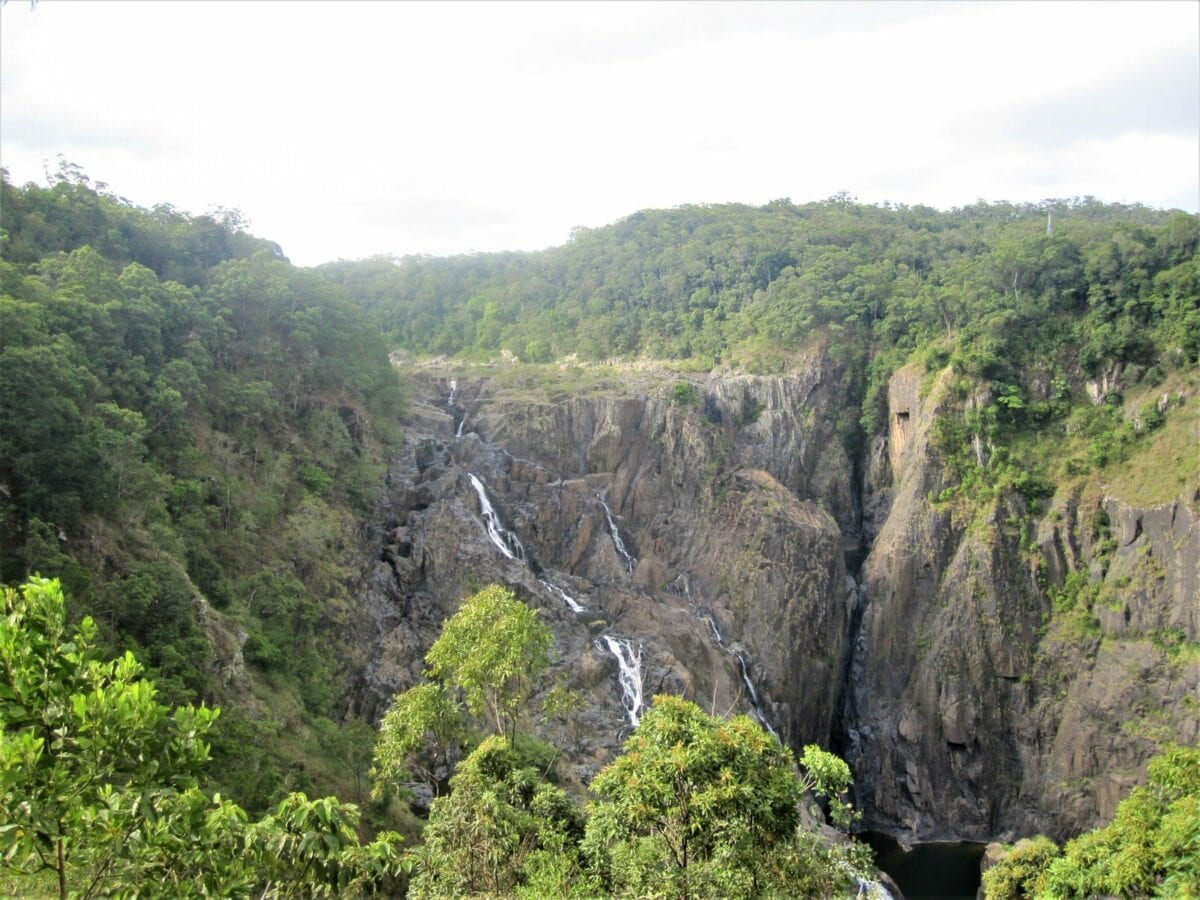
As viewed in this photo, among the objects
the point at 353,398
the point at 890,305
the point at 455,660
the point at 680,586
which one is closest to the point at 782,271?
the point at 890,305

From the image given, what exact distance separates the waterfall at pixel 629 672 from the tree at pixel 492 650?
1194 cm

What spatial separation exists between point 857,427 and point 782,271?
11410 millimetres

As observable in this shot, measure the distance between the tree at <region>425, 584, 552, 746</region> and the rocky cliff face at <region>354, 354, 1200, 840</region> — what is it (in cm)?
1137

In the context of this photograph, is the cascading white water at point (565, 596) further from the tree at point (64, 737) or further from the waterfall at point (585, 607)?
the tree at point (64, 737)

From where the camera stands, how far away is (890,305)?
1734 inches

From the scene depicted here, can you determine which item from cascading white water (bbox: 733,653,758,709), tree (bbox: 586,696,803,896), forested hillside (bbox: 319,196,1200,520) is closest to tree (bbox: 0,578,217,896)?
tree (bbox: 586,696,803,896)

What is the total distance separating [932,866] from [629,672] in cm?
1289

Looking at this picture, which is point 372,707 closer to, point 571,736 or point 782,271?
point 571,736

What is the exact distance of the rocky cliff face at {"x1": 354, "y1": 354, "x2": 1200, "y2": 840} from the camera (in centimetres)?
3034

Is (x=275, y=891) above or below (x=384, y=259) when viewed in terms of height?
below

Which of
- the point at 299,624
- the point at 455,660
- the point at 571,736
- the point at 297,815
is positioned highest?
the point at 297,815

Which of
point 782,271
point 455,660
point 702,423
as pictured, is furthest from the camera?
point 782,271

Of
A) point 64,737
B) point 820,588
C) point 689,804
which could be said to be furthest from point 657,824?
point 820,588

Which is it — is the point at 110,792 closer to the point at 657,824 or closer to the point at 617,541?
the point at 657,824
